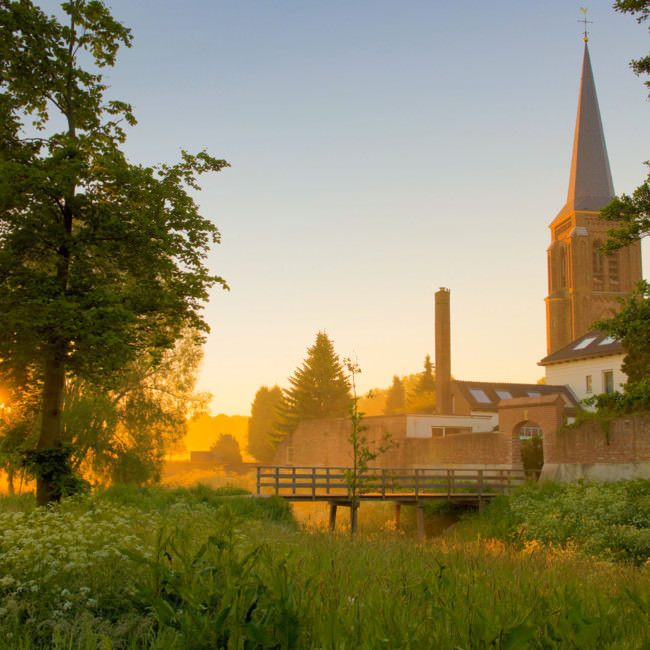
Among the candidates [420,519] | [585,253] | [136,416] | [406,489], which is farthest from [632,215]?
[585,253]

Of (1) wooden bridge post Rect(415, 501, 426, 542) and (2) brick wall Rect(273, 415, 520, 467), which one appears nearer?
(1) wooden bridge post Rect(415, 501, 426, 542)

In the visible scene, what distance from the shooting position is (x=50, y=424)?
16.3 metres

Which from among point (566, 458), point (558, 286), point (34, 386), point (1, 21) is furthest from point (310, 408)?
point (1, 21)

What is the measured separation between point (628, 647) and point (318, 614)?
198cm

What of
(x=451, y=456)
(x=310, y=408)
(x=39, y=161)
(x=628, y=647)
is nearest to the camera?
(x=628, y=647)

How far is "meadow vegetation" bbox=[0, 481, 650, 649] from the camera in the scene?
4.01 m

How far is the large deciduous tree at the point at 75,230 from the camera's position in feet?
49.0

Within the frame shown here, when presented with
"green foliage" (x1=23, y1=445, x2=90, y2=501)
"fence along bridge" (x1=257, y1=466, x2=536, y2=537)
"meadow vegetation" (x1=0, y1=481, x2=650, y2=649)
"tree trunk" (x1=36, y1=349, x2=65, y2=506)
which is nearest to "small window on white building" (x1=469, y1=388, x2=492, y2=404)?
"fence along bridge" (x1=257, y1=466, x2=536, y2=537)

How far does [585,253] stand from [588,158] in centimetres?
1030

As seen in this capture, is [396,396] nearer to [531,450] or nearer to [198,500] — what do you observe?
[531,450]

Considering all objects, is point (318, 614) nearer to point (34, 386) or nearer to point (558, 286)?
point (34, 386)

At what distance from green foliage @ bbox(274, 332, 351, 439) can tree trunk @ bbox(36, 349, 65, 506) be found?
41.6 metres

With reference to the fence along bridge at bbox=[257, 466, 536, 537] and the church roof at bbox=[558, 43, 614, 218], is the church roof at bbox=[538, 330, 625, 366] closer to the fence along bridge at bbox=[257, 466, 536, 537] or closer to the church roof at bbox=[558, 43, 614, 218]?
the fence along bridge at bbox=[257, 466, 536, 537]

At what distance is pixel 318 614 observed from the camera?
4586 millimetres
